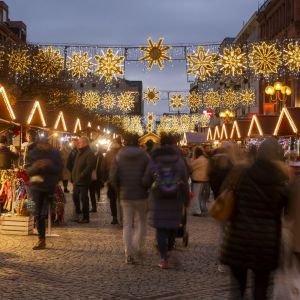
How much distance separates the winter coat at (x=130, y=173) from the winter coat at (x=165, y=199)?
448mm

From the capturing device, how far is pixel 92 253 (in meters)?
11.0

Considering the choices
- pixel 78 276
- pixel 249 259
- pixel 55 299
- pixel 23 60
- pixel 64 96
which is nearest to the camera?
pixel 249 259

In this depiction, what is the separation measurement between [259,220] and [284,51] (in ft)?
78.2

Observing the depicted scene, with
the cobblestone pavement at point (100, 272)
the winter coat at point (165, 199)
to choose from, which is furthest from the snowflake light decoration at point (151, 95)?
the winter coat at point (165, 199)

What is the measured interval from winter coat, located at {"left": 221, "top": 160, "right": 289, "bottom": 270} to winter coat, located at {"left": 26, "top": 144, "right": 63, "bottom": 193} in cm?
587

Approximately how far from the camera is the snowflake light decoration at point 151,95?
46.0 m

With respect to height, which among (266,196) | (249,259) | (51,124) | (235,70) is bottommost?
(249,259)

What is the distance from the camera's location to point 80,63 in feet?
91.0

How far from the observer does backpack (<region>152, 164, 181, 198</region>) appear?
937cm

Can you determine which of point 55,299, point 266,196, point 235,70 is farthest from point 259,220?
point 235,70

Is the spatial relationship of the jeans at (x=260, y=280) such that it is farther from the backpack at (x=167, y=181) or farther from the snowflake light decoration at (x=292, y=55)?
the snowflake light decoration at (x=292, y=55)

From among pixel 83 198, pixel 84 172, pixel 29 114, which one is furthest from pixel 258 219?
pixel 29 114

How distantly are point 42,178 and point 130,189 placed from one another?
182 centimetres

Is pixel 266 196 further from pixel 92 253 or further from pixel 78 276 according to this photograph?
pixel 92 253
